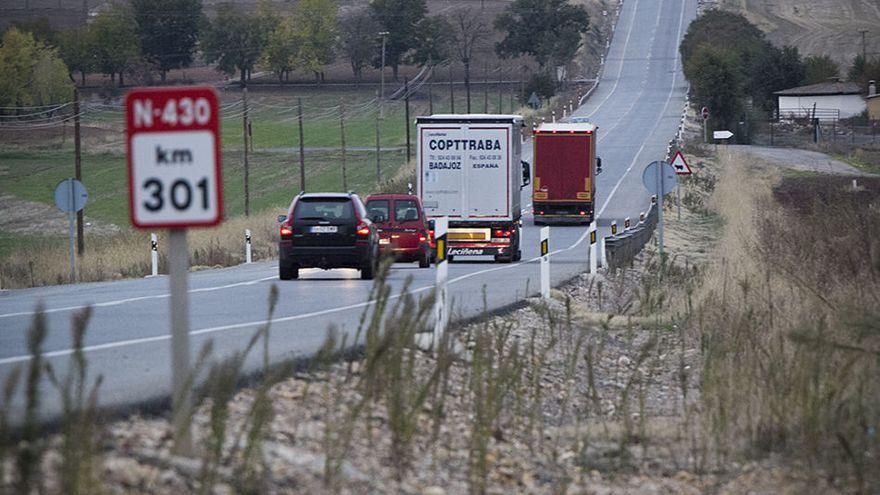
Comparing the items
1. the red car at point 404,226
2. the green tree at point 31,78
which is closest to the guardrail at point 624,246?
the red car at point 404,226

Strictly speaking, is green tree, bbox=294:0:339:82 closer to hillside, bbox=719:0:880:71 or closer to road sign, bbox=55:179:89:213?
hillside, bbox=719:0:880:71

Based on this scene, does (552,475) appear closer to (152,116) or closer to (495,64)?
(152,116)

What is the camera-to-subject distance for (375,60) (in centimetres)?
13688

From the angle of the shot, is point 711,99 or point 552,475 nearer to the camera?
point 552,475

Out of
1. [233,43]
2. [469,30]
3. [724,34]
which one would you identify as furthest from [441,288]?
[469,30]

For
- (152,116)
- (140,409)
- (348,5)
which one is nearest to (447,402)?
(140,409)

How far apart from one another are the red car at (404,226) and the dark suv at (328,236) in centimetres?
606

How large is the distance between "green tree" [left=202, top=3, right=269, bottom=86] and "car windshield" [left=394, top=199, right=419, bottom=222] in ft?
289

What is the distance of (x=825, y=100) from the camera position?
11988 centimetres

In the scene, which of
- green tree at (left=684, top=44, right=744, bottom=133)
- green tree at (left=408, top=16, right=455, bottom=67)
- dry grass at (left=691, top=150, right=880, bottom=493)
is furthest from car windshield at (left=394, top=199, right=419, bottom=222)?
green tree at (left=408, top=16, right=455, bottom=67)

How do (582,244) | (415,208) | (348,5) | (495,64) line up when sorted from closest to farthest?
(415,208), (582,244), (495,64), (348,5)

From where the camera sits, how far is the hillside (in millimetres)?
153875

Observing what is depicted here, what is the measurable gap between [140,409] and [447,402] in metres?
3.06

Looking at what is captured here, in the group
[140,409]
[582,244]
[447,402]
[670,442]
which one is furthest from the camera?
[582,244]
